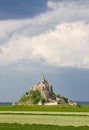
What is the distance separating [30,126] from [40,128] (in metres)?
1.58

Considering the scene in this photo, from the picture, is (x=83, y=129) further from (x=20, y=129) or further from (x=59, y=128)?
(x=20, y=129)

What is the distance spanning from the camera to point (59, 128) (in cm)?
3816

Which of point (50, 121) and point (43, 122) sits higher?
point (50, 121)

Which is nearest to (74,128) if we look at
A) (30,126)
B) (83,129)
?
(83,129)

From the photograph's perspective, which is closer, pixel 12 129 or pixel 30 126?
pixel 12 129

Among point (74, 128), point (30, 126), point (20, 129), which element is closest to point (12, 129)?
point (20, 129)

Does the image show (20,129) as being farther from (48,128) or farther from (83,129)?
(83,129)

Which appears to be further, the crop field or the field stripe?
the field stripe

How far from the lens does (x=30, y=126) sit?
131 ft

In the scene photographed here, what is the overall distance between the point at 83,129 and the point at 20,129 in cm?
577

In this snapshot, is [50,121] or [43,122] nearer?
[43,122]

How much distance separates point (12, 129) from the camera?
3706 centimetres

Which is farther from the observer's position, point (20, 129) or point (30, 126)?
point (30, 126)

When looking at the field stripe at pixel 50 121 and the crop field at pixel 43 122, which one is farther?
the field stripe at pixel 50 121
